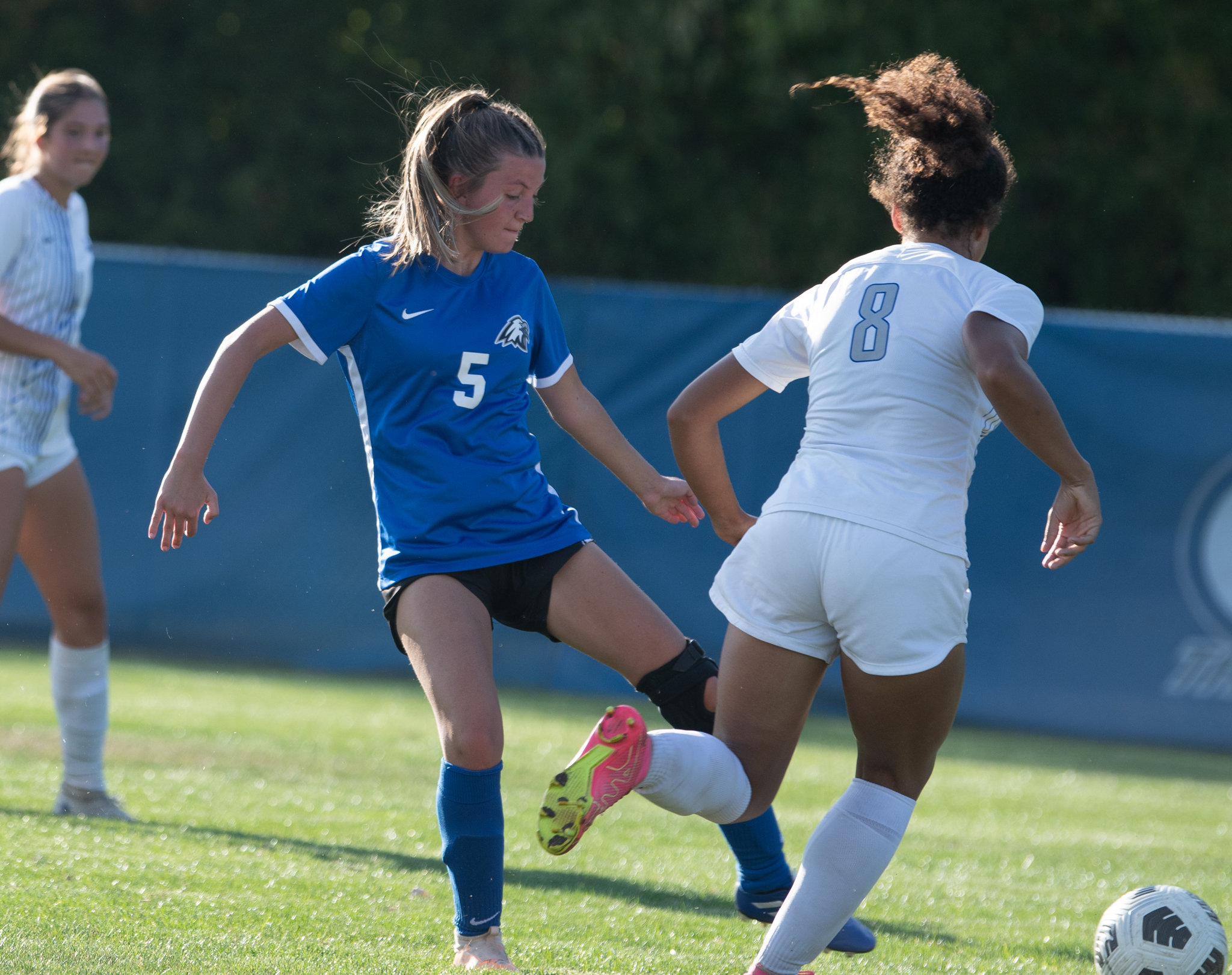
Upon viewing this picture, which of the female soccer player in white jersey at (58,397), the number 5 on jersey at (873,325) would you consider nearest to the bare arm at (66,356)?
the female soccer player in white jersey at (58,397)

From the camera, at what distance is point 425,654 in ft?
10.4

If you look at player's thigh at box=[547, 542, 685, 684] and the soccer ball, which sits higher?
player's thigh at box=[547, 542, 685, 684]

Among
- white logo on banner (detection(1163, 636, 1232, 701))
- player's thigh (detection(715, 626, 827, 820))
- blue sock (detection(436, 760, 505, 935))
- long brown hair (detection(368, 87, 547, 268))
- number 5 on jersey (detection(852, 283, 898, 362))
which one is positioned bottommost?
white logo on banner (detection(1163, 636, 1232, 701))

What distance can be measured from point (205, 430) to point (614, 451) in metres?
0.97

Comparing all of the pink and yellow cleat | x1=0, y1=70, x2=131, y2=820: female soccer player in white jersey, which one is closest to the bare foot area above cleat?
the pink and yellow cleat

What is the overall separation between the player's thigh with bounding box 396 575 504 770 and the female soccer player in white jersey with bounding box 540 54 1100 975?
1.21 ft

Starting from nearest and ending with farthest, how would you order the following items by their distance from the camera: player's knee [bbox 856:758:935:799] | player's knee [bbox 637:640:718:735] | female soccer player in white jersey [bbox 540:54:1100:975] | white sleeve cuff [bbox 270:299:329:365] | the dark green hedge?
female soccer player in white jersey [bbox 540:54:1100:975] → player's knee [bbox 856:758:935:799] → white sleeve cuff [bbox 270:299:329:365] → player's knee [bbox 637:640:718:735] → the dark green hedge

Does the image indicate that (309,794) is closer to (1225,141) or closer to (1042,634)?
(1042,634)

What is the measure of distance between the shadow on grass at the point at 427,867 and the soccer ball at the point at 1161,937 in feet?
3.44

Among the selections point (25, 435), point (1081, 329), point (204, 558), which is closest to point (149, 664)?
point (204, 558)

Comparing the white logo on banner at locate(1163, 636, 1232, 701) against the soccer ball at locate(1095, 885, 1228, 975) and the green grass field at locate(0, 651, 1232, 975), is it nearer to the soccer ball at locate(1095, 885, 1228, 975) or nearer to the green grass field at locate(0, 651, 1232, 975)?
the green grass field at locate(0, 651, 1232, 975)

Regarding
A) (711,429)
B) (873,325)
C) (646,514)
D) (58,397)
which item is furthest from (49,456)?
(646,514)

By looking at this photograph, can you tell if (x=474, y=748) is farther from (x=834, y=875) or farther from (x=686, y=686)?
(x=834, y=875)

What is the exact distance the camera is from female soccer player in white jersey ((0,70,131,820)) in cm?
464
